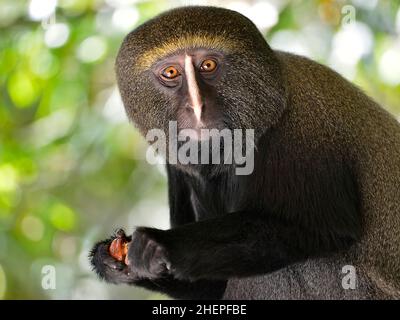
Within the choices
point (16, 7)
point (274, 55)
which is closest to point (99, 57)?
point (16, 7)

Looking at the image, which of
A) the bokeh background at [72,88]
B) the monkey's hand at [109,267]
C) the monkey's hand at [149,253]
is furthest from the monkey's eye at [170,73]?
the bokeh background at [72,88]

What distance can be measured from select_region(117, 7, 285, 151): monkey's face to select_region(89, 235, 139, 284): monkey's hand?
2.75 feet

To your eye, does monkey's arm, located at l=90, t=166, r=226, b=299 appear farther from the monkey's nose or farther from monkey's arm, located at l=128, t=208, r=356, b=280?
the monkey's nose

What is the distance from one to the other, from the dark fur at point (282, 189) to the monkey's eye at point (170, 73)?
148 millimetres

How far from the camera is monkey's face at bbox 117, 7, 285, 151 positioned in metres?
3.61

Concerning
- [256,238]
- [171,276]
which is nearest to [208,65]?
[256,238]

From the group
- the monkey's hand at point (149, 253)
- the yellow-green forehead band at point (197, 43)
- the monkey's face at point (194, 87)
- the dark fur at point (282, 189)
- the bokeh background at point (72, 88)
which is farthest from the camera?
the bokeh background at point (72, 88)

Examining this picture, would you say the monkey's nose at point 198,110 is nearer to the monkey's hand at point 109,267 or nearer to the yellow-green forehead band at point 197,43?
the yellow-green forehead band at point 197,43

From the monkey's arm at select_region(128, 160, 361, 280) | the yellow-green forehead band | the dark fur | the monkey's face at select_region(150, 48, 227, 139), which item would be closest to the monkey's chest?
the dark fur

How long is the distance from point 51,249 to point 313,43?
2.74 metres

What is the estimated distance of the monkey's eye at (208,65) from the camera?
3.63 metres

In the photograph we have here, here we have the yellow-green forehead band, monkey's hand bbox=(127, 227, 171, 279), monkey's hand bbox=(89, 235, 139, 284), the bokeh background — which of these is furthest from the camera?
the bokeh background

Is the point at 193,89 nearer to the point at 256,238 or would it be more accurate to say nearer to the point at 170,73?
the point at 170,73
